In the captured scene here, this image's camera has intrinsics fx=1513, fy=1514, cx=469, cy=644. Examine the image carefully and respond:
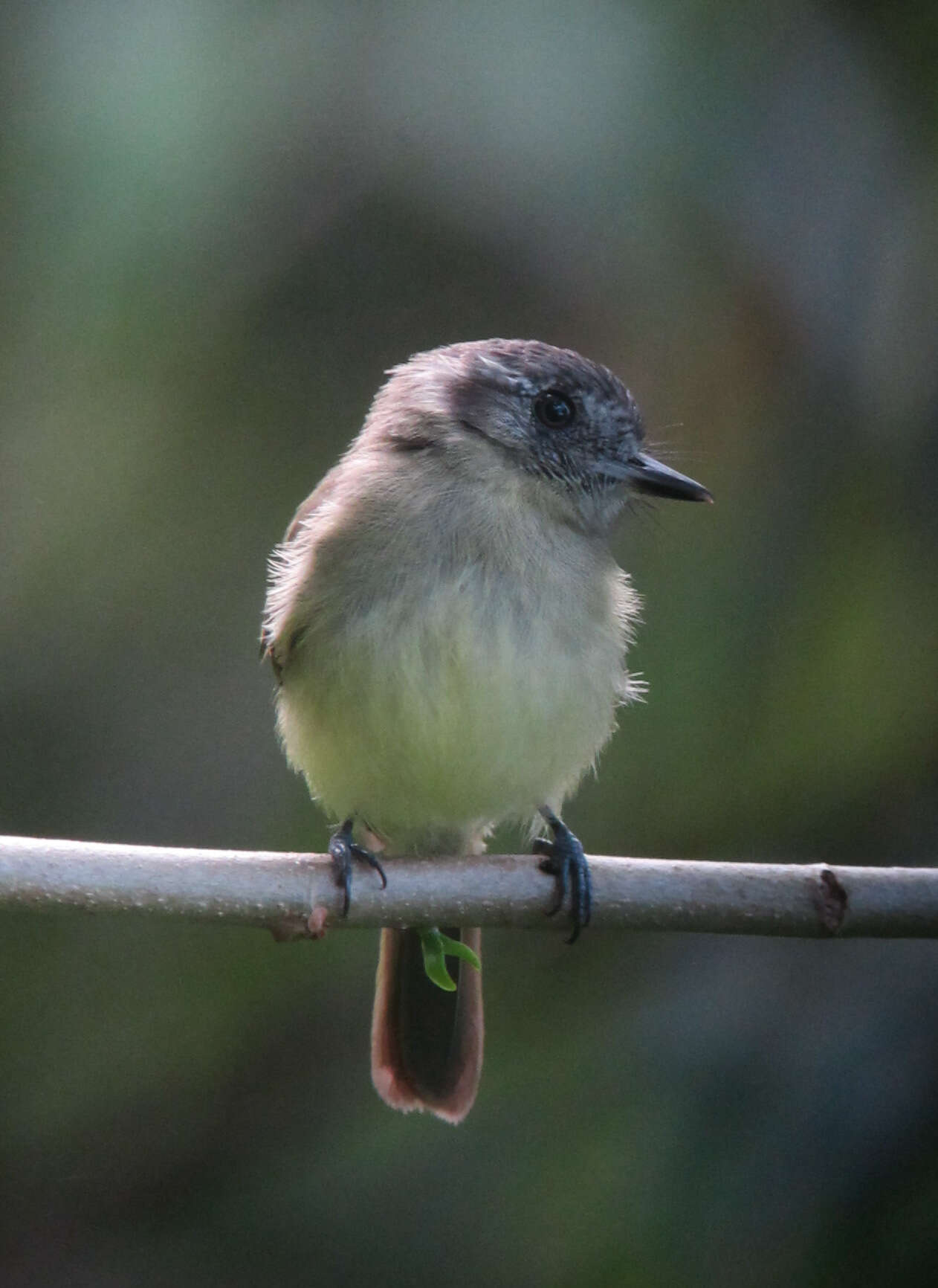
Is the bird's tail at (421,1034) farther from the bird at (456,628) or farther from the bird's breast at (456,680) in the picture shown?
the bird's breast at (456,680)

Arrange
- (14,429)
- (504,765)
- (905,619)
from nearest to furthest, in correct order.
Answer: (504,765)
(905,619)
(14,429)

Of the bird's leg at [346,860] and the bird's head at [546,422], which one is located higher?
the bird's head at [546,422]

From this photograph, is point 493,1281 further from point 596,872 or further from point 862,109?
point 862,109

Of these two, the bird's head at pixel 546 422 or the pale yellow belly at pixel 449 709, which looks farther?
the bird's head at pixel 546 422

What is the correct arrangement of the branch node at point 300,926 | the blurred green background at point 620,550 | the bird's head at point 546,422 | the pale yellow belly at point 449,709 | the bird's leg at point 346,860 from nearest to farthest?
the branch node at point 300,926 → the bird's leg at point 346,860 → the pale yellow belly at point 449,709 → the bird's head at point 546,422 → the blurred green background at point 620,550

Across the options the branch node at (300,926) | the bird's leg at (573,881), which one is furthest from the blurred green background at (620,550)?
the branch node at (300,926)

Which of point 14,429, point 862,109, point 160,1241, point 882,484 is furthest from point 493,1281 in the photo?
point 862,109
